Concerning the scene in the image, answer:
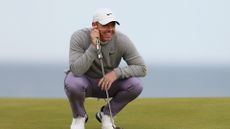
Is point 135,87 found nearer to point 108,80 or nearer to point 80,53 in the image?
point 108,80

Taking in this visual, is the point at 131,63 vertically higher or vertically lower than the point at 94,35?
lower

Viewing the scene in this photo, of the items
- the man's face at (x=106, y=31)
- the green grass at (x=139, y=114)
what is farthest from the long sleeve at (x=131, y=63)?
the green grass at (x=139, y=114)

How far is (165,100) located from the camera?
10.4 metres

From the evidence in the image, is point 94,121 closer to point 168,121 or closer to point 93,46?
point 168,121

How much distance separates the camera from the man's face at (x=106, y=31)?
6.98 meters

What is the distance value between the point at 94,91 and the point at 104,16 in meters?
0.80

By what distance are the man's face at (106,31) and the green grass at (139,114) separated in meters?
1.04

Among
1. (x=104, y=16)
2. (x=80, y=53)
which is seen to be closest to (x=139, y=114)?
(x=80, y=53)

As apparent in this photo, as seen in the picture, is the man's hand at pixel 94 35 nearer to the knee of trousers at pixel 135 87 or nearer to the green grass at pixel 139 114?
the knee of trousers at pixel 135 87

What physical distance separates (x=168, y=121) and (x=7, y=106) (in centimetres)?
230

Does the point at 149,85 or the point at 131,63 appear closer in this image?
the point at 131,63

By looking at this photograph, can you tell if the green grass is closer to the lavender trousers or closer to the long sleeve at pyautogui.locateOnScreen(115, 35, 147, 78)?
the lavender trousers

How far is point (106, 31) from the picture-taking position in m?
7.01

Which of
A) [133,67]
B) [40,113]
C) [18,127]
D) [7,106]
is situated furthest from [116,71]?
[7,106]
